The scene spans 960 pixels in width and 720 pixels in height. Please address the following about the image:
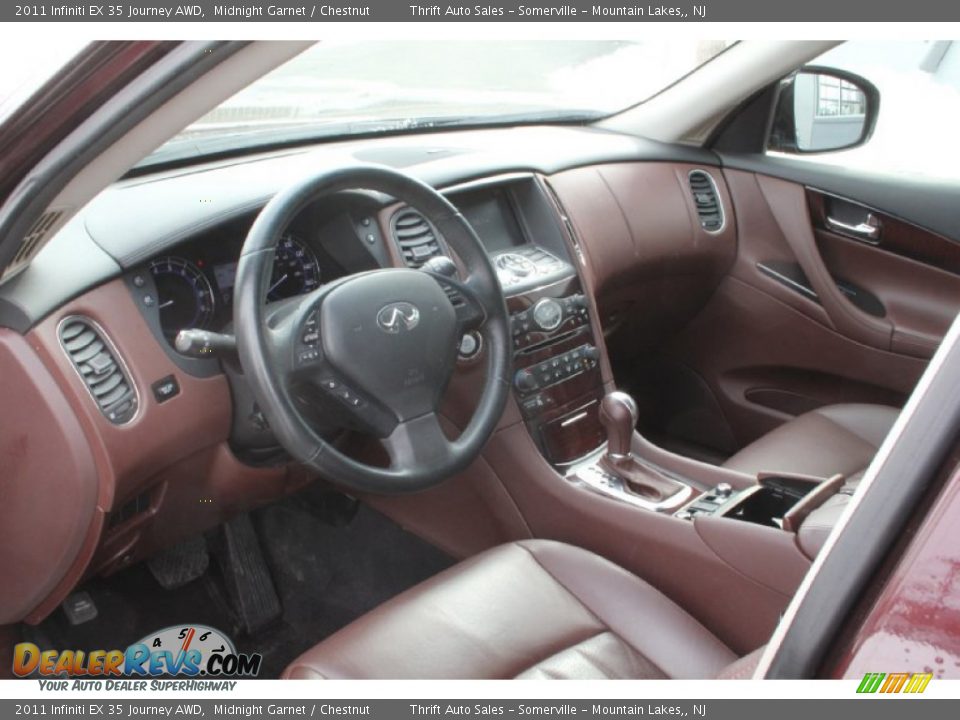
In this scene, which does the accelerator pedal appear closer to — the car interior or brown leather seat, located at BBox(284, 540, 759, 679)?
the car interior

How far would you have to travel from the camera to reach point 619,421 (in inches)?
75.5

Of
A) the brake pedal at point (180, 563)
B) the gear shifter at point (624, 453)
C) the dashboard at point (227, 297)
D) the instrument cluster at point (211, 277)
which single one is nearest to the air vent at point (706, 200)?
the dashboard at point (227, 297)

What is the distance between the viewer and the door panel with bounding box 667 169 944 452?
7.86 feet

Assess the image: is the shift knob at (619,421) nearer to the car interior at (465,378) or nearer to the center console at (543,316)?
the car interior at (465,378)

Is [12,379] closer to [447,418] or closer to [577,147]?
[447,418]

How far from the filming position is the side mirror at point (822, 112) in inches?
97.7

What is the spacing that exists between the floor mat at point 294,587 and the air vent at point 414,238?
659mm

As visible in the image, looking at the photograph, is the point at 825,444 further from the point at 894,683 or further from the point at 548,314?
the point at 894,683

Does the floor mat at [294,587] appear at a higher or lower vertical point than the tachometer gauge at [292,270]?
Answer: lower

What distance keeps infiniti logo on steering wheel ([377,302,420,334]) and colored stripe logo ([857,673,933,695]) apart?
1005mm

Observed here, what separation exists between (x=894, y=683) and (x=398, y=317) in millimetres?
1028

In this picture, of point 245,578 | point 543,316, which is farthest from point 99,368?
point 543,316

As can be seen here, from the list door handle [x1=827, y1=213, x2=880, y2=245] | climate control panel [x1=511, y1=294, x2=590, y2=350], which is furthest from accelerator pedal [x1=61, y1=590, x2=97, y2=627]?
door handle [x1=827, y1=213, x2=880, y2=245]
